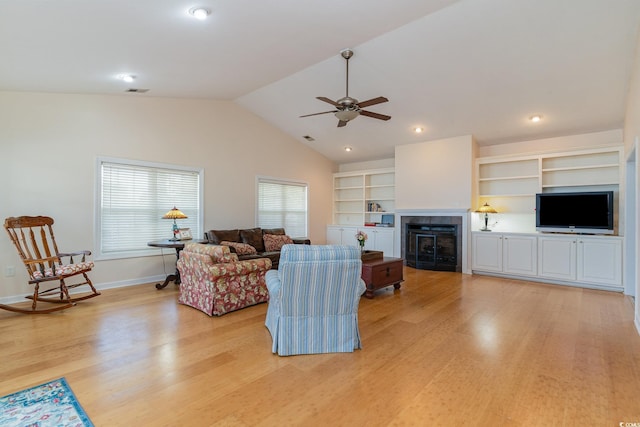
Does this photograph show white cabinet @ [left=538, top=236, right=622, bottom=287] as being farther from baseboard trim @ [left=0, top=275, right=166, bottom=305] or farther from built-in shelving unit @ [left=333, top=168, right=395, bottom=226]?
baseboard trim @ [left=0, top=275, right=166, bottom=305]

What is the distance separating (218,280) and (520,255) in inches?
204

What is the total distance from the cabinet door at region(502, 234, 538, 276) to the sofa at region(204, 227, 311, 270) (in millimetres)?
3830

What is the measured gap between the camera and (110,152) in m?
4.80

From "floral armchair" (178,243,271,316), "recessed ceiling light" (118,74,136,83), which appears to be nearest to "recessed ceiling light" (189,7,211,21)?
"recessed ceiling light" (118,74,136,83)

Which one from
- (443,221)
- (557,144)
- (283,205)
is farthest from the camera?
(283,205)

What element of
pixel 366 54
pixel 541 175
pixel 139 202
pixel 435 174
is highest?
pixel 366 54

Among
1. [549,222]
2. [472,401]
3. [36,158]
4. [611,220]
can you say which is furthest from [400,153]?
[36,158]

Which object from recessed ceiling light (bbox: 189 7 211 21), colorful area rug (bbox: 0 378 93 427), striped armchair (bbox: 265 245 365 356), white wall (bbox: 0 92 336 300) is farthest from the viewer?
white wall (bbox: 0 92 336 300)

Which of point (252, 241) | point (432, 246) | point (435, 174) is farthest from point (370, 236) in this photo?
point (252, 241)

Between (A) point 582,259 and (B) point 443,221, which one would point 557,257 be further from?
(B) point 443,221

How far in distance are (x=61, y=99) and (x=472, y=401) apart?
5874 millimetres

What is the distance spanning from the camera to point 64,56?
3.22 metres

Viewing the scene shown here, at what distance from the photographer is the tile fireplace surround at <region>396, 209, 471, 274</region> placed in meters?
6.16

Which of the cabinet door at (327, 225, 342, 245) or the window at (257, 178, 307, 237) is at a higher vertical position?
the window at (257, 178, 307, 237)
